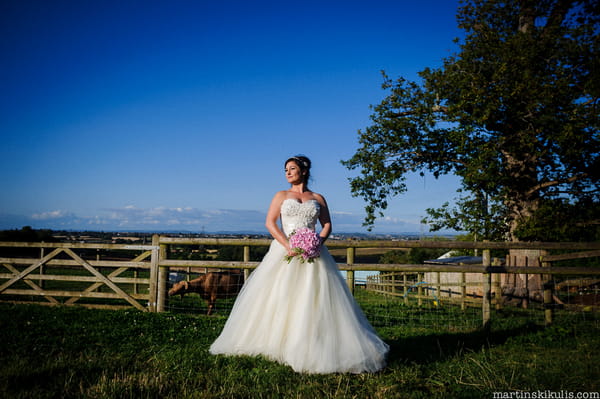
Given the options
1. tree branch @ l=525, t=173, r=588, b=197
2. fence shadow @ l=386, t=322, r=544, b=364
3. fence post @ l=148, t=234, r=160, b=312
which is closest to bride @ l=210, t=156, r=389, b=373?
fence shadow @ l=386, t=322, r=544, b=364

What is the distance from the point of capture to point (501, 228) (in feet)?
37.9

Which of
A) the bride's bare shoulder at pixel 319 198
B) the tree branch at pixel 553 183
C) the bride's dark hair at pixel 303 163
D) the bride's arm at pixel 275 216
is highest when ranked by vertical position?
the tree branch at pixel 553 183

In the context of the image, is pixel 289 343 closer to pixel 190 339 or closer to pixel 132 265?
pixel 190 339

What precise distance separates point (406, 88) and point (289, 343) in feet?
38.2

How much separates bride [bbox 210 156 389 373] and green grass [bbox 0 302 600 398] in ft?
0.54

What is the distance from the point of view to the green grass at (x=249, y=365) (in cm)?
325

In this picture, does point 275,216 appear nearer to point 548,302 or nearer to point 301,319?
point 301,319

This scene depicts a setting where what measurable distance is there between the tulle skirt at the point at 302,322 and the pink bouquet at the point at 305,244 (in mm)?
143

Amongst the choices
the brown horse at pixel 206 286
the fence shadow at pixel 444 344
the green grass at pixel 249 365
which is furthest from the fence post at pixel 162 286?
the fence shadow at pixel 444 344

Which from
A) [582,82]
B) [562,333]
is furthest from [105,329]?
[582,82]

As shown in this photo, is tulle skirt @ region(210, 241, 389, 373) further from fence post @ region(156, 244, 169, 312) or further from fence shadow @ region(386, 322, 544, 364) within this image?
fence post @ region(156, 244, 169, 312)

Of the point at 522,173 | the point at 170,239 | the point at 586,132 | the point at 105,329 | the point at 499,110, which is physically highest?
the point at 499,110

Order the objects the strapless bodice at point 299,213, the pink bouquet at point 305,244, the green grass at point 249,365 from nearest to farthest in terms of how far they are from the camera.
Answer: the green grass at point 249,365, the pink bouquet at point 305,244, the strapless bodice at point 299,213

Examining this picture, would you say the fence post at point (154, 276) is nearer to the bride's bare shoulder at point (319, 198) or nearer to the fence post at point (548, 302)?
the bride's bare shoulder at point (319, 198)
